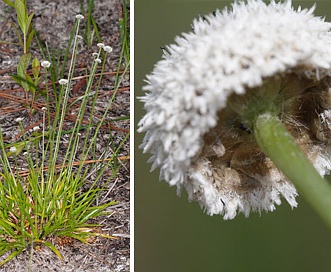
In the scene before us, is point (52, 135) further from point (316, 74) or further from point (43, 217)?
point (316, 74)

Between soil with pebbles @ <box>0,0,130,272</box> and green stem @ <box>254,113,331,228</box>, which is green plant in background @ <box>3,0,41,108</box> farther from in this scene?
green stem @ <box>254,113,331,228</box>

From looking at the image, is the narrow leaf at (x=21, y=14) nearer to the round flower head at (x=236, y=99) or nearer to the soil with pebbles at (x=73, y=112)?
the soil with pebbles at (x=73, y=112)

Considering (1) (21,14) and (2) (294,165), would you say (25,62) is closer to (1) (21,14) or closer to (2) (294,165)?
(1) (21,14)

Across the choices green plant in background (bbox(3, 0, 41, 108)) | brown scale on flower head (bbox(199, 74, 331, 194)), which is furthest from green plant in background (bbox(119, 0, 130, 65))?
brown scale on flower head (bbox(199, 74, 331, 194))

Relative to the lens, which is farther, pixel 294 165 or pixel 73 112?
pixel 73 112

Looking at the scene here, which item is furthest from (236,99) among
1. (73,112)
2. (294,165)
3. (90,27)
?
(90,27)

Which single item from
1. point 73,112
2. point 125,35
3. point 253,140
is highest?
point 253,140

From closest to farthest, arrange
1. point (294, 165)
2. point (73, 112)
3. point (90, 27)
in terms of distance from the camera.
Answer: point (294, 165)
point (73, 112)
point (90, 27)

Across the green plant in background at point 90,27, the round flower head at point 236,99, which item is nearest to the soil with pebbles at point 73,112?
the green plant in background at point 90,27

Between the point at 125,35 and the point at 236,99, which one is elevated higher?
the point at 236,99
